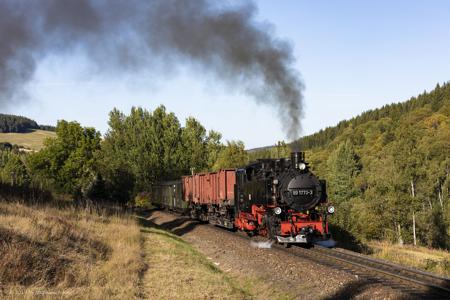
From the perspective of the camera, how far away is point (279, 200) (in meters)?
15.9

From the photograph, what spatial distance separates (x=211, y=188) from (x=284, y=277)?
1481cm

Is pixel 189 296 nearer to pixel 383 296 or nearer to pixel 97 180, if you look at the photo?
pixel 383 296

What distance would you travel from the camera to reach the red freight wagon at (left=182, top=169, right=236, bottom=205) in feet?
71.5

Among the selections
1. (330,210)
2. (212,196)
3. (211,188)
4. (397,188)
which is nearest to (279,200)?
(330,210)

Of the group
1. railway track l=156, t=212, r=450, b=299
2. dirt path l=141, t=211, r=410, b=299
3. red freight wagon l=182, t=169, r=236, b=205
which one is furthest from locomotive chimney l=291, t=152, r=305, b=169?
red freight wagon l=182, t=169, r=236, b=205

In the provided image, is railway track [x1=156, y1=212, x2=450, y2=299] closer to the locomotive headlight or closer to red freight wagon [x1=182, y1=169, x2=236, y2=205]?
the locomotive headlight

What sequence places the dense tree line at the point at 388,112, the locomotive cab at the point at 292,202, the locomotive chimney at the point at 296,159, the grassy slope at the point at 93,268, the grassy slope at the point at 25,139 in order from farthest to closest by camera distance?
the grassy slope at the point at 25,139 → the dense tree line at the point at 388,112 → the locomotive chimney at the point at 296,159 → the locomotive cab at the point at 292,202 → the grassy slope at the point at 93,268

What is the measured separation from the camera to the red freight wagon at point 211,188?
2178cm

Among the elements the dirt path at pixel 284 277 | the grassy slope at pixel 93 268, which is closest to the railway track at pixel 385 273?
the dirt path at pixel 284 277

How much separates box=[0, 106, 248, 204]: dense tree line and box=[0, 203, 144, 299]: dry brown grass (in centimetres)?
2879

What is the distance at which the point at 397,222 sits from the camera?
4684 centimetres

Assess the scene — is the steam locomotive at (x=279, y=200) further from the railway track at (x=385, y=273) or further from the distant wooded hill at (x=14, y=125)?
the distant wooded hill at (x=14, y=125)

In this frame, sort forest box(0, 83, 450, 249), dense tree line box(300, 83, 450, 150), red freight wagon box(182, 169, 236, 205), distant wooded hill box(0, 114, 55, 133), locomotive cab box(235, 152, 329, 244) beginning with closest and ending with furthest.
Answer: locomotive cab box(235, 152, 329, 244), red freight wagon box(182, 169, 236, 205), forest box(0, 83, 450, 249), dense tree line box(300, 83, 450, 150), distant wooded hill box(0, 114, 55, 133)

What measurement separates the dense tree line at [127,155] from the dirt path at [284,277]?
2913 centimetres
